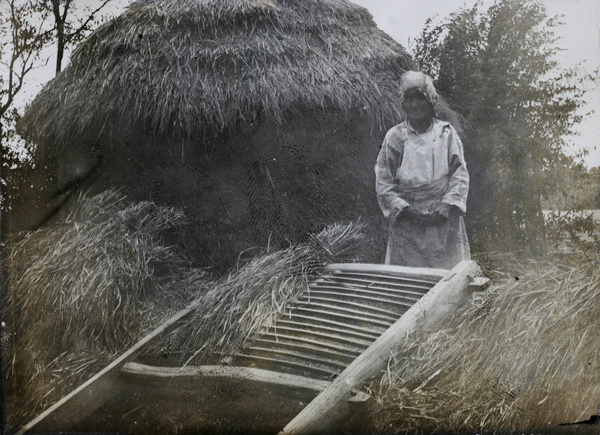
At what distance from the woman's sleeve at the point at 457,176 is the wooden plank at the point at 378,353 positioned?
12.4 inches

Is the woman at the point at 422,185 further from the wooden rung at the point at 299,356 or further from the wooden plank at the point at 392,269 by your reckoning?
the wooden rung at the point at 299,356

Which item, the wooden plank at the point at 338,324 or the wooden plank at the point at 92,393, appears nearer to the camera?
the wooden plank at the point at 338,324

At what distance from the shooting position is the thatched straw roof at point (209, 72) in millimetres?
2555

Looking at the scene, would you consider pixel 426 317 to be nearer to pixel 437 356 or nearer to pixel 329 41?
pixel 437 356

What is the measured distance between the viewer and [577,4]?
2609 mm

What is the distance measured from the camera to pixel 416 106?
256 centimetres

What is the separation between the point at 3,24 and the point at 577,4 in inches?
111

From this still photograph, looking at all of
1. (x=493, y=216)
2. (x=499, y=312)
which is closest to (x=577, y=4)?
(x=493, y=216)

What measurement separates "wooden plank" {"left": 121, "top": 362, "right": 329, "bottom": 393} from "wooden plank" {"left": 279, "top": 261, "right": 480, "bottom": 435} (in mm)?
157

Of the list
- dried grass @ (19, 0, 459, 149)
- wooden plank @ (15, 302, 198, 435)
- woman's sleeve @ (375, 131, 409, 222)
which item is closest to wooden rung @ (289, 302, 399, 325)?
woman's sleeve @ (375, 131, 409, 222)

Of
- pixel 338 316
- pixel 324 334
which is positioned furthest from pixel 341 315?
pixel 324 334

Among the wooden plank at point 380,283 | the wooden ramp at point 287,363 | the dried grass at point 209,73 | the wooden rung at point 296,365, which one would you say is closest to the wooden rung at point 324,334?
the wooden ramp at point 287,363

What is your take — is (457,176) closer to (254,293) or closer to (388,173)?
(388,173)

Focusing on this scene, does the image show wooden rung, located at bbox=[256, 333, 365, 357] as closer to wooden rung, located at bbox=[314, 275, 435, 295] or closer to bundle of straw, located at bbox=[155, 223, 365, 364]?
bundle of straw, located at bbox=[155, 223, 365, 364]
